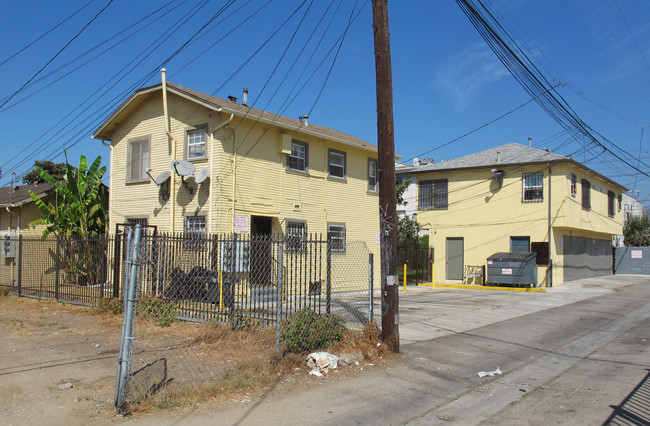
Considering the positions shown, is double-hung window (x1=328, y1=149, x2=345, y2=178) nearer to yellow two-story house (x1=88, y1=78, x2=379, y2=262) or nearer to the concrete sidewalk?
yellow two-story house (x1=88, y1=78, x2=379, y2=262)

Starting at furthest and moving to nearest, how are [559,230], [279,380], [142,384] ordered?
[559,230], [279,380], [142,384]

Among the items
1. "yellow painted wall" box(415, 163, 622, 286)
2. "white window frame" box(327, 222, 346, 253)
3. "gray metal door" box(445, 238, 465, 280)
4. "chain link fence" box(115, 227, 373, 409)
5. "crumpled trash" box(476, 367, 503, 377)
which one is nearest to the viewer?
"chain link fence" box(115, 227, 373, 409)

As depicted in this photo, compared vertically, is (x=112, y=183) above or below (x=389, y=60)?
below

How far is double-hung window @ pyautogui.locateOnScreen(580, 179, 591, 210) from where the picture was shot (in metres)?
26.4

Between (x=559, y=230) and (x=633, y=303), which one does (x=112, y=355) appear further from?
(x=559, y=230)

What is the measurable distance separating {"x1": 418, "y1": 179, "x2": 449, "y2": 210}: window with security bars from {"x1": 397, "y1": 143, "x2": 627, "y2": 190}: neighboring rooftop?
0.79 m

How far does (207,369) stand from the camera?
691 cm

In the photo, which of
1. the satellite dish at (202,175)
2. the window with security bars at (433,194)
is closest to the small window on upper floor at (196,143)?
the satellite dish at (202,175)

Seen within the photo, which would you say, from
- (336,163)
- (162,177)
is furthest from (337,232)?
(162,177)

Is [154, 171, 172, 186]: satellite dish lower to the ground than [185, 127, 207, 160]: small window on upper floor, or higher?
lower

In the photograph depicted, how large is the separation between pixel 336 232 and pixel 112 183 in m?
8.57

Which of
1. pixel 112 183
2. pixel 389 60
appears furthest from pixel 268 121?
pixel 389 60

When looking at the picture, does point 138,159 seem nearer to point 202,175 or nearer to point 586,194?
point 202,175

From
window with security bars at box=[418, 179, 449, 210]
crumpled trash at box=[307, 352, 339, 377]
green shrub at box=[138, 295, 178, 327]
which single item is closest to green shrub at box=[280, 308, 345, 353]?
crumpled trash at box=[307, 352, 339, 377]
